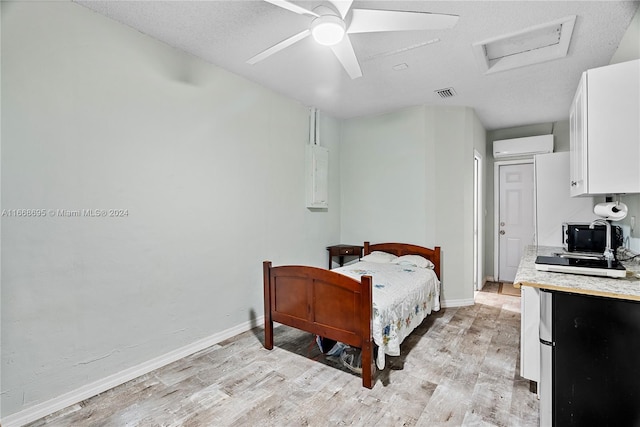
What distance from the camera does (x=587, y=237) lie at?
2594 mm

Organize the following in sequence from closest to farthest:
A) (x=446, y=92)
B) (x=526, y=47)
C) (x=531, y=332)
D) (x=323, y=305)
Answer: (x=531, y=332)
(x=323, y=305)
(x=526, y=47)
(x=446, y=92)

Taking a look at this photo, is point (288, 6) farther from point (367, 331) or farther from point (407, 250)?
point (407, 250)

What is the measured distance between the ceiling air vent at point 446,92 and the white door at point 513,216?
2.25 meters

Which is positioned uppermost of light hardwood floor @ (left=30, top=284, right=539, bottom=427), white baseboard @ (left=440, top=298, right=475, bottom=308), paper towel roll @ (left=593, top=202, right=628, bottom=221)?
paper towel roll @ (left=593, top=202, right=628, bottom=221)

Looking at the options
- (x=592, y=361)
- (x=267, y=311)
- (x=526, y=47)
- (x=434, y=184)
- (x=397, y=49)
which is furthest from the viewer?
(x=434, y=184)

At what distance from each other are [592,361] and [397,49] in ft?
7.94

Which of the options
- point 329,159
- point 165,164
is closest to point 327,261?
point 329,159

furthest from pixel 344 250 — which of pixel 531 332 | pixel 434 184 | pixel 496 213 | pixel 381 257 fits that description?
pixel 496 213

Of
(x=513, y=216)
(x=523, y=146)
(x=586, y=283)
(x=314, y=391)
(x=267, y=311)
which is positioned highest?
(x=523, y=146)

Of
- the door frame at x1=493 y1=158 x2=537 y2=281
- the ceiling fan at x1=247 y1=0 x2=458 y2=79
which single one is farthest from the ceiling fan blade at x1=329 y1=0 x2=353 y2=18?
the door frame at x1=493 y1=158 x2=537 y2=281

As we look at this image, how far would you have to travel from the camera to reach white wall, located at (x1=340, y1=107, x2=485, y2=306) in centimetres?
393

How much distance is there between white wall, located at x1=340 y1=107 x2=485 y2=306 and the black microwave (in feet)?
4.30

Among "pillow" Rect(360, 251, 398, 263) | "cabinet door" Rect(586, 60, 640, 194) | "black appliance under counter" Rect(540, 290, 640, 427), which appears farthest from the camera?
"pillow" Rect(360, 251, 398, 263)

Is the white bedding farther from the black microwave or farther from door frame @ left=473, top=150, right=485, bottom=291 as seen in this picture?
door frame @ left=473, top=150, right=485, bottom=291
